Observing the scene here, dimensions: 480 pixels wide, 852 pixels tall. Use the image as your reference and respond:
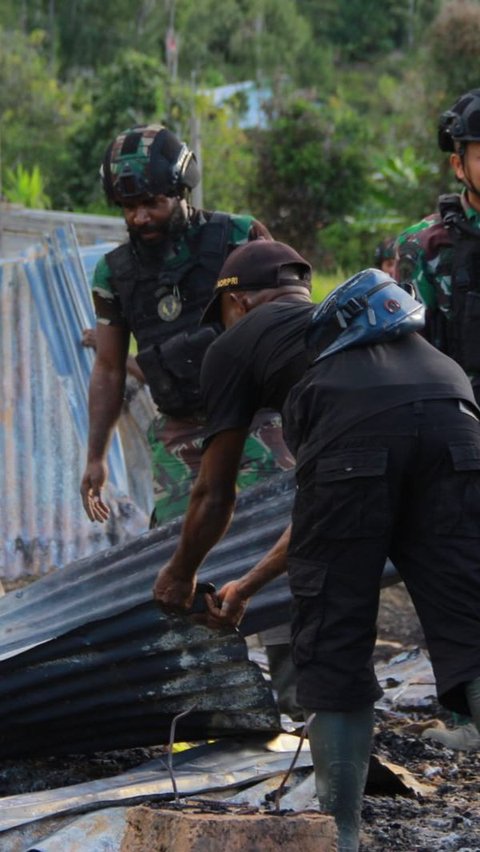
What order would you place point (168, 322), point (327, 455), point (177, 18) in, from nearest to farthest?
point (327, 455)
point (168, 322)
point (177, 18)

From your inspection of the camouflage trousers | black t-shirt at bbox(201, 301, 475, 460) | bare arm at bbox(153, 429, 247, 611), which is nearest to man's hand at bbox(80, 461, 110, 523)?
the camouflage trousers

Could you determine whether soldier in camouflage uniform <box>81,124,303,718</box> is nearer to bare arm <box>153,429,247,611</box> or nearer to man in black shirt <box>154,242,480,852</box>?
bare arm <box>153,429,247,611</box>

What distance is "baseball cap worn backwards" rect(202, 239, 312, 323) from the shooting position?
409cm

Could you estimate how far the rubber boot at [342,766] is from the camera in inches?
141

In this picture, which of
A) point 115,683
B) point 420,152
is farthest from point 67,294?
point 420,152

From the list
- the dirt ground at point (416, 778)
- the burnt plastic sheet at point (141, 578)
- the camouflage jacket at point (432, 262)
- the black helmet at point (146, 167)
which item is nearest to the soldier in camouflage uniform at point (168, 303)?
the black helmet at point (146, 167)

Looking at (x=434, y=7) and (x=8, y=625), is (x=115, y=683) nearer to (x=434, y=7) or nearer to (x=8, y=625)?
(x=8, y=625)

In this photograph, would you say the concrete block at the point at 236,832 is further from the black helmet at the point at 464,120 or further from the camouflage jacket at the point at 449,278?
the black helmet at the point at 464,120

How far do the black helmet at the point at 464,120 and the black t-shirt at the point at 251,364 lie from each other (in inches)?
47.4

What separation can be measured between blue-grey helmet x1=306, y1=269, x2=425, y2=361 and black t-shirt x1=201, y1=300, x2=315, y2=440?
0.44ft

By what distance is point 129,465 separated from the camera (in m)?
8.01

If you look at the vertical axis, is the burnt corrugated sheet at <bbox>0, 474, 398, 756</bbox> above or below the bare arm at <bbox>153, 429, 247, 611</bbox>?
below

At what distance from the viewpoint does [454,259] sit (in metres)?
4.96

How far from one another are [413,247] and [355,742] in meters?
1.98
